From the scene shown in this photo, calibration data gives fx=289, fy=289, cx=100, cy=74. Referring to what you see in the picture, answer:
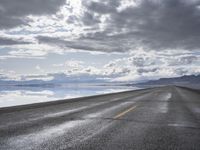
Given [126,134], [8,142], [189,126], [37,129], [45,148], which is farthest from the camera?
[189,126]

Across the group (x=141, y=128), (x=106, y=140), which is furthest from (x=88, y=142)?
(x=141, y=128)

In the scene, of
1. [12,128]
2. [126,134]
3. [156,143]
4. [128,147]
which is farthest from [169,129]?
[12,128]

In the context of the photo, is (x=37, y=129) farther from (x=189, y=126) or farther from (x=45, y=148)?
(x=189, y=126)

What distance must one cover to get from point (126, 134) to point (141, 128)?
1398mm

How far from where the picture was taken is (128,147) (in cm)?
651

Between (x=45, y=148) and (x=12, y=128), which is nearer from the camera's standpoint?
(x=45, y=148)

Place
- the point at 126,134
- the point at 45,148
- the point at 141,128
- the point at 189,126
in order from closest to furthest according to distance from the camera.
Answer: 1. the point at 45,148
2. the point at 126,134
3. the point at 141,128
4. the point at 189,126

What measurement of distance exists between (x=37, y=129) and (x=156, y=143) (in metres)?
3.76

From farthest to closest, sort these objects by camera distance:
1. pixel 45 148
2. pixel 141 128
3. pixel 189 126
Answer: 1. pixel 189 126
2. pixel 141 128
3. pixel 45 148

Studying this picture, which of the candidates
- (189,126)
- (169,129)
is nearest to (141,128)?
(169,129)

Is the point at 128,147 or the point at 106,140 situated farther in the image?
the point at 106,140

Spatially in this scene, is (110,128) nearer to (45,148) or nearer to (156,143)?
(156,143)

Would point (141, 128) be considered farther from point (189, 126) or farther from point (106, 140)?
point (106, 140)

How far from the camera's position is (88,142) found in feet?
22.8
